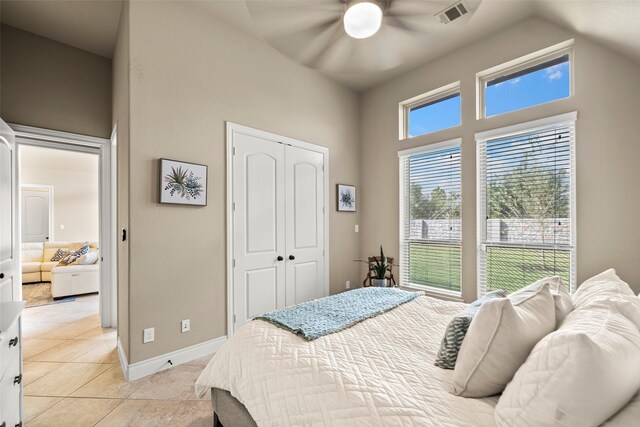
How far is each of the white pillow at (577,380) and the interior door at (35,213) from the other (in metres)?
9.08

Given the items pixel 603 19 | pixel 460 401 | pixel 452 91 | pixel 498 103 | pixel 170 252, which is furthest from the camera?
pixel 452 91

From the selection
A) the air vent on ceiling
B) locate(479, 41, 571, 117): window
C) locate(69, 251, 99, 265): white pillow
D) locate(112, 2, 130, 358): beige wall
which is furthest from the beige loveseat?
A: locate(479, 41, 571, 117): window

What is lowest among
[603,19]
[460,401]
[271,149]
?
[460,401]

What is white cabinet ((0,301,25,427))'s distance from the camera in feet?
3.95

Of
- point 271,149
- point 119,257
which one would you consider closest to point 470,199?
point 271,149

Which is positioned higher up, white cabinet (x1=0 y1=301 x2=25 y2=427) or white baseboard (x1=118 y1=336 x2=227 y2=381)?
white cabinet (x1=0 y1=301 x2=25 y2=427)

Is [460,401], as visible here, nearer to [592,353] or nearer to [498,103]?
[592,353]

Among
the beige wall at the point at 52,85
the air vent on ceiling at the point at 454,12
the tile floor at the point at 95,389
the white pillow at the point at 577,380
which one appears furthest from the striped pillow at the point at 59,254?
the white pillow at the point at 577,380

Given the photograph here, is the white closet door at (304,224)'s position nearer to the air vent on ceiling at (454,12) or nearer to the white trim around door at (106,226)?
the white trim around door at (106,226)

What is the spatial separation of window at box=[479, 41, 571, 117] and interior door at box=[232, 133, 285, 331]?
241 cm

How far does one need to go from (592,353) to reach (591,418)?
0.15 metres

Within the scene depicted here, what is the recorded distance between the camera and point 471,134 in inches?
128

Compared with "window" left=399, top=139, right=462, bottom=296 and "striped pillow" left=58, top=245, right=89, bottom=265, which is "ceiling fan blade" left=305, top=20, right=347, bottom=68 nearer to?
"window" left=399, top=139, right=462, bottom=296

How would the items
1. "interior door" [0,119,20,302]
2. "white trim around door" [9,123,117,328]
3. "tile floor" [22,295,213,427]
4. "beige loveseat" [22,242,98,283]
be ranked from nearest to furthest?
"tile floor" [22,295,213,427]
"interior door" [0,119,20,302]
"white trim around door" [9,123,117,328]
"beige loveseat" [22,242,98,283]
